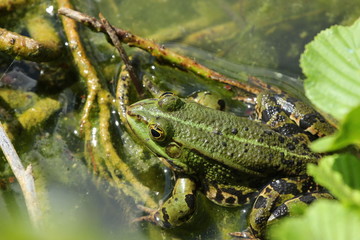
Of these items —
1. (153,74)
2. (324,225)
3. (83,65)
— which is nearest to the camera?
(324,225)

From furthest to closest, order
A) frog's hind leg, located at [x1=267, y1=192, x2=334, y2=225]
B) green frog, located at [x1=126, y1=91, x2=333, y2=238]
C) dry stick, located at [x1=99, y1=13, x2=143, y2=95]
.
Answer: dry stick, located at [x1=99, y1=13, x2=143, y2=95] → green frog, located at [x1=126, y1=91, x2=333, y2=238] → frog's hind leg, located at [x1=267, y1=192, x2=334, y2=225]

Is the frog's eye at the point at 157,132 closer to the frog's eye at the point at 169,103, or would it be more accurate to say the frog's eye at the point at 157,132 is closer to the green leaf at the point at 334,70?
the frog's eye at the point at 169,103

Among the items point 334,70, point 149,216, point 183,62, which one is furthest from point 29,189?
point 183,62

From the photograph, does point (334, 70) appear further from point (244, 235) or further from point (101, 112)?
point (101, 112)

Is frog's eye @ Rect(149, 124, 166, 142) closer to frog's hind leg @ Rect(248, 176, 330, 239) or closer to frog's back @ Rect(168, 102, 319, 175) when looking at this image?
frog's back @ Rect(168, 102, 319, 175)

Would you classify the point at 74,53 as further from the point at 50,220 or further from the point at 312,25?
the point at 312,25

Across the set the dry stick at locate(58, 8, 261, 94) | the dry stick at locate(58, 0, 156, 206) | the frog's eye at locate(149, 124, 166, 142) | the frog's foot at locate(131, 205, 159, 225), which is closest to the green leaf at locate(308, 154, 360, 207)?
the frog's eye at locate(149, 124, 166, 142)
